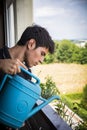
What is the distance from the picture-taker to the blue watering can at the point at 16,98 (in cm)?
81

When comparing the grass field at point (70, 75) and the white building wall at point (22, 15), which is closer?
the grass field at point (70, 75)

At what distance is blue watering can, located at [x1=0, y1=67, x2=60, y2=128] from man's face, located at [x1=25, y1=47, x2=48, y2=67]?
22 cm

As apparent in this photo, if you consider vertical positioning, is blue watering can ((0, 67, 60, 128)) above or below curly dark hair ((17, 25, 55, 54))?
below

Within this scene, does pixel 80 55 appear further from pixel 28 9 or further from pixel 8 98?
pixel 28 9

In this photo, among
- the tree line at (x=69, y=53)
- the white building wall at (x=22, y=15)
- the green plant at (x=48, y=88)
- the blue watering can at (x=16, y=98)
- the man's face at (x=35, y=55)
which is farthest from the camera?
the white building wall at (x=22, y=15)

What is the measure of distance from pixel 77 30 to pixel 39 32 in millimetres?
518

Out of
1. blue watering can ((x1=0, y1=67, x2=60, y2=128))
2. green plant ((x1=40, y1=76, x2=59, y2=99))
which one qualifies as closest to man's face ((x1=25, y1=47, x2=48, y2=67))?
blue watering can ((x1=0, y1=67, x2=60, y2=128))

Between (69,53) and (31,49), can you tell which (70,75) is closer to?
(69,53)

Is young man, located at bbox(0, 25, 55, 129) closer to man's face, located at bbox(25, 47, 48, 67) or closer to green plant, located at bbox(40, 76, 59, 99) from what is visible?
man's face, located at bbox(25, 47, 48, 67)

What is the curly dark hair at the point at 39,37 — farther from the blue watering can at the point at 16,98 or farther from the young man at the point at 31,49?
the blue watering can at the point at 16,98

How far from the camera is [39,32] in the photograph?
108 cm

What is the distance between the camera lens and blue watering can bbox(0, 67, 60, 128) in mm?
813

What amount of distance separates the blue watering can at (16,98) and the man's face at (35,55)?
0.22 m

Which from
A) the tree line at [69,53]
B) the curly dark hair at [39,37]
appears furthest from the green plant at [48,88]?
the curly dark hair at [39,37]
